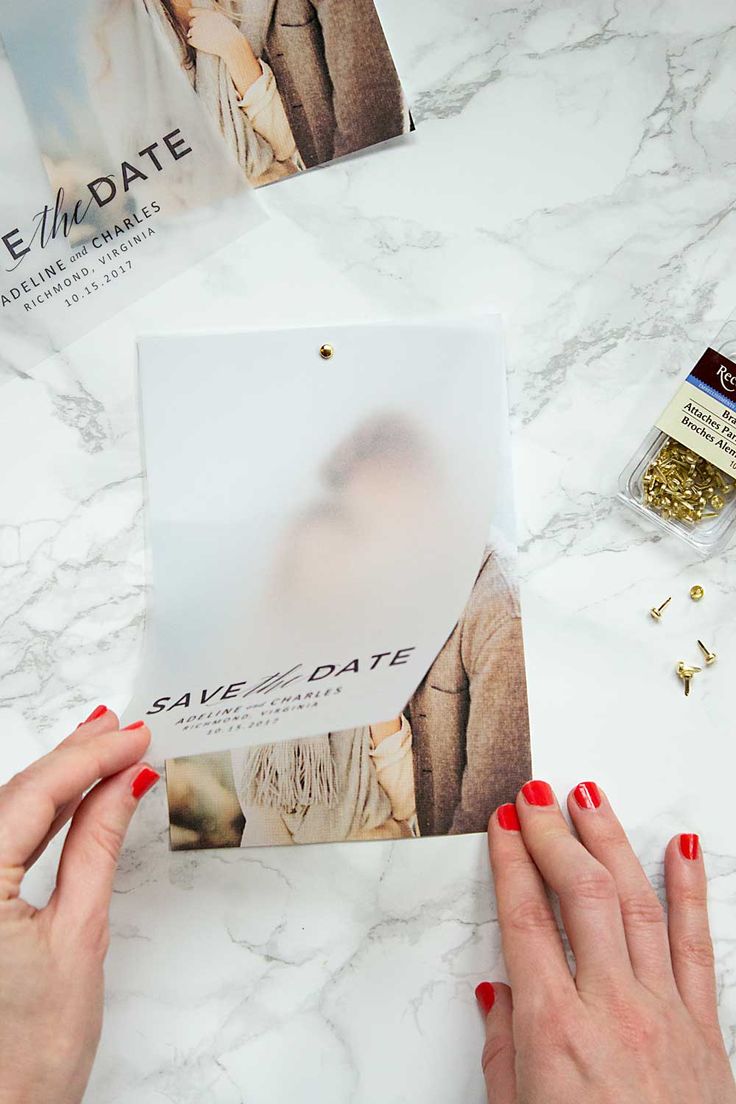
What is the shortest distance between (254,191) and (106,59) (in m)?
0.14

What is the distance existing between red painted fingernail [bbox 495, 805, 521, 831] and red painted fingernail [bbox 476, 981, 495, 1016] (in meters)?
0.12

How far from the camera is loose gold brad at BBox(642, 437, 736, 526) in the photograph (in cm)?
65

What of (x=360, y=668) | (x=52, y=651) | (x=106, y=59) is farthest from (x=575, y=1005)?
(x=106, y=59)

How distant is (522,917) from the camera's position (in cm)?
64

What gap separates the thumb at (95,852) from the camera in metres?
0.51

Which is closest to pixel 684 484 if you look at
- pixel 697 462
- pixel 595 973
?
pixel 697 462

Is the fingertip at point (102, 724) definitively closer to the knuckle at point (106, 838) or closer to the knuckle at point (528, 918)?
the knuckle at point (106, 838)

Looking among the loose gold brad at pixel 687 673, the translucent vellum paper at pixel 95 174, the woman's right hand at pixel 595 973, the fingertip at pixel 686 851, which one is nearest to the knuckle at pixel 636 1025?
the woman's right hand at pixel 595 973

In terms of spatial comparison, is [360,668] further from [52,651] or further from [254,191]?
[254,191]

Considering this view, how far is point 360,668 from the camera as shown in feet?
1.98

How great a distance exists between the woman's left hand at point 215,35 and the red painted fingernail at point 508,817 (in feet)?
1.93

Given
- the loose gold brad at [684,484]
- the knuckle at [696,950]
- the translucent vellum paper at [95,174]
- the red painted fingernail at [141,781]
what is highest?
the translucent vellum paper at [95,174]
